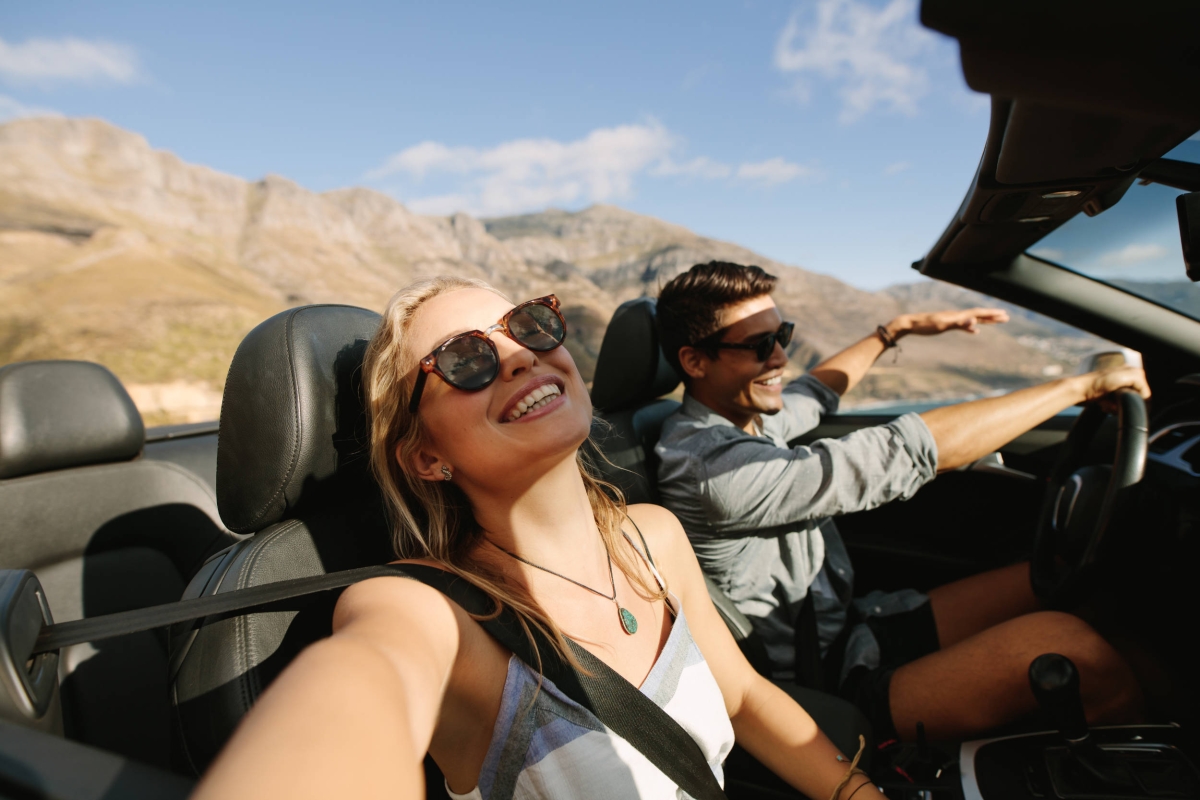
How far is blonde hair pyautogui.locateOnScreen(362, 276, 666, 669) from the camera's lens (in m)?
1.41

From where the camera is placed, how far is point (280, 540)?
4.38 feet

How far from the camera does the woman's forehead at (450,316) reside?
4.69 feet

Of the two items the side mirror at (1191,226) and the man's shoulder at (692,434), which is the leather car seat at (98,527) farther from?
the side mirror at (1191,226)

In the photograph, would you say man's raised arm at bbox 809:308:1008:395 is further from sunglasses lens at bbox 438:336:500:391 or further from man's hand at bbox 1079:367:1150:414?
sunglasses lens at bbox 438:336:500:391

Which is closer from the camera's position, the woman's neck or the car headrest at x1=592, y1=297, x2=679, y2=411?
the woman's neck

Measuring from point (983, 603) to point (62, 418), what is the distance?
3.69 meters

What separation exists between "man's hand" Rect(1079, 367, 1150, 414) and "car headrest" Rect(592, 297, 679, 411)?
1.42 metres

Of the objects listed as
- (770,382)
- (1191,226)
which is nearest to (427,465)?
(770,382)

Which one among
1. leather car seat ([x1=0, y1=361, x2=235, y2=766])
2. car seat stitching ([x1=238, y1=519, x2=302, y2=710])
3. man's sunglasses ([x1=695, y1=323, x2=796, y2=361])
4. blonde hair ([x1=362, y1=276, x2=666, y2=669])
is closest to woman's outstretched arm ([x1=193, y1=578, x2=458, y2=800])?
car seat stitching ([x1=238, y1=519, x2=302, y2=710])

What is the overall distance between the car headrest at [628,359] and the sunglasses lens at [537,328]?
31.5 inches

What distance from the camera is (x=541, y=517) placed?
4.85ft

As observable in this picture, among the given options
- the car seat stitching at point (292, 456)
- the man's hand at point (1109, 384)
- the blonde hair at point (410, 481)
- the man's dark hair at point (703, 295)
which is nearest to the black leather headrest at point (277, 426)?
the car seat stitching at point (292, 456)

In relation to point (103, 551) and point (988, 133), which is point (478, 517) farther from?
point (103, 551)

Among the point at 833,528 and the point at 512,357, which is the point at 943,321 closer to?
the point at 833,528
